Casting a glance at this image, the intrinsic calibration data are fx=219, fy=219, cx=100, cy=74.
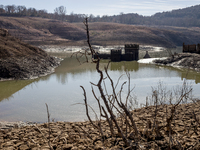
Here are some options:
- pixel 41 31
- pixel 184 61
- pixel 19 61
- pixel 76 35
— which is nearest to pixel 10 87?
pixel 19 61

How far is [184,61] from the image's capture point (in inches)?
817

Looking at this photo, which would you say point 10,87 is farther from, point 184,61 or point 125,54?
point 125,54

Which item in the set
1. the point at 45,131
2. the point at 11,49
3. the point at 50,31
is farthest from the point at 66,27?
the point at 45,131

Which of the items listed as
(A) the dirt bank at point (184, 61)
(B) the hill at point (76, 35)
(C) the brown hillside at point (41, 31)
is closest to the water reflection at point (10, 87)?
(A) the dirt bank at point (184, 61)

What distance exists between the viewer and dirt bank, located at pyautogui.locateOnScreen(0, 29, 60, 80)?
51.5 ft

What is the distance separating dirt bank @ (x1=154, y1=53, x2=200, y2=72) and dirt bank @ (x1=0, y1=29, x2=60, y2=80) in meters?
11.7

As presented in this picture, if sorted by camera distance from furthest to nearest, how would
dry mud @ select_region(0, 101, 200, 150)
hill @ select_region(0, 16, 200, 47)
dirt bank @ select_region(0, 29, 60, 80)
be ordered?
hill @ select_region(0, 16, 200, 47) < dirt bank @ select_region(0, 29, 60, 80) < dry mud @ select_region(0, 101, 200, 150)

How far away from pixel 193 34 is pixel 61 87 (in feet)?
291

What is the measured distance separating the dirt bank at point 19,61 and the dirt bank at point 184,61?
38.4ft

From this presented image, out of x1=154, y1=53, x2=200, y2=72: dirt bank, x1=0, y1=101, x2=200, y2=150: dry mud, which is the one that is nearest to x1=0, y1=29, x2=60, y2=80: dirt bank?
x1=154, y1=53, x2=200, y2=72: dirt bank

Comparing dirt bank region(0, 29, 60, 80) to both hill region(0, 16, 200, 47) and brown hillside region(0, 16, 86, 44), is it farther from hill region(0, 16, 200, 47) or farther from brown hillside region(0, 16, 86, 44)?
brown hillside region(0, 16, 86, 44)

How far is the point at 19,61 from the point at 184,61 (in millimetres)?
14774

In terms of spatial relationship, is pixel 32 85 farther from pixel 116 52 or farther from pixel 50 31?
pixel 50 31

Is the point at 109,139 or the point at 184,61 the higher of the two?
the point at 184,61
